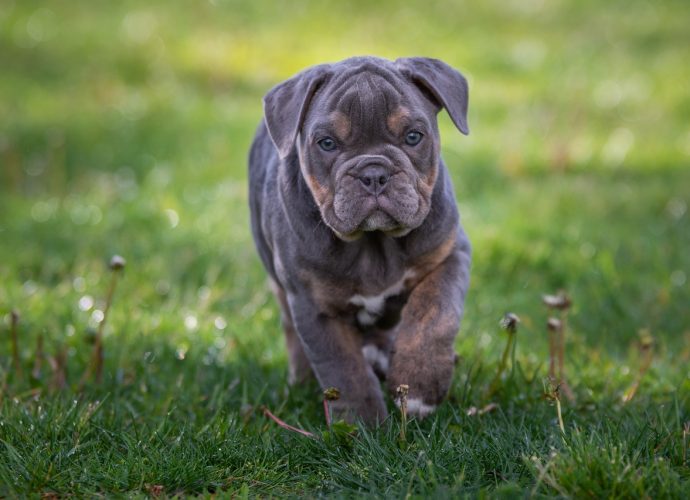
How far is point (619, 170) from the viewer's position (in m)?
9.48

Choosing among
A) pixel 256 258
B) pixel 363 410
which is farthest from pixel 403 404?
pixel 256 258

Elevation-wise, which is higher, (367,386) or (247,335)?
(367,386)

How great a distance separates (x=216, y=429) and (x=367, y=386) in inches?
27.4

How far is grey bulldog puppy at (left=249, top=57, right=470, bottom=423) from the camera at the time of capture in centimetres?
416

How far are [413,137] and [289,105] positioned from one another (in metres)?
0.59

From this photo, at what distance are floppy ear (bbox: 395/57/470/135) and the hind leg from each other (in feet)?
4.86

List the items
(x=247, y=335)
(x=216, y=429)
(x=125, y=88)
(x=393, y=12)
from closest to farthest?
(x=216, y=429) < (x=247, y=335) < (x=125, y=88) < (x=393, y=12)

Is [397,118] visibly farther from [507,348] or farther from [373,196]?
[507,348]

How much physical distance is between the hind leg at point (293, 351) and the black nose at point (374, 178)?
4.59 ft

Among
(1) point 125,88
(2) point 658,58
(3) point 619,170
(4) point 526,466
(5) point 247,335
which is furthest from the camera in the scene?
(2) point 658,58

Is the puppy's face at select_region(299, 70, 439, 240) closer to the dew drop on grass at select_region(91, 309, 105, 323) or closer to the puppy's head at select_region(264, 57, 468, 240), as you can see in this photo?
the puppy's head at select_region(264, 57, 468, 240)

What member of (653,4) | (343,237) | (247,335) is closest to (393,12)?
(653,4)

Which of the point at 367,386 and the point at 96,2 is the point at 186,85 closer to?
the point at 96,2

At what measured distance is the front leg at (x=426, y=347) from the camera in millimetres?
4199
